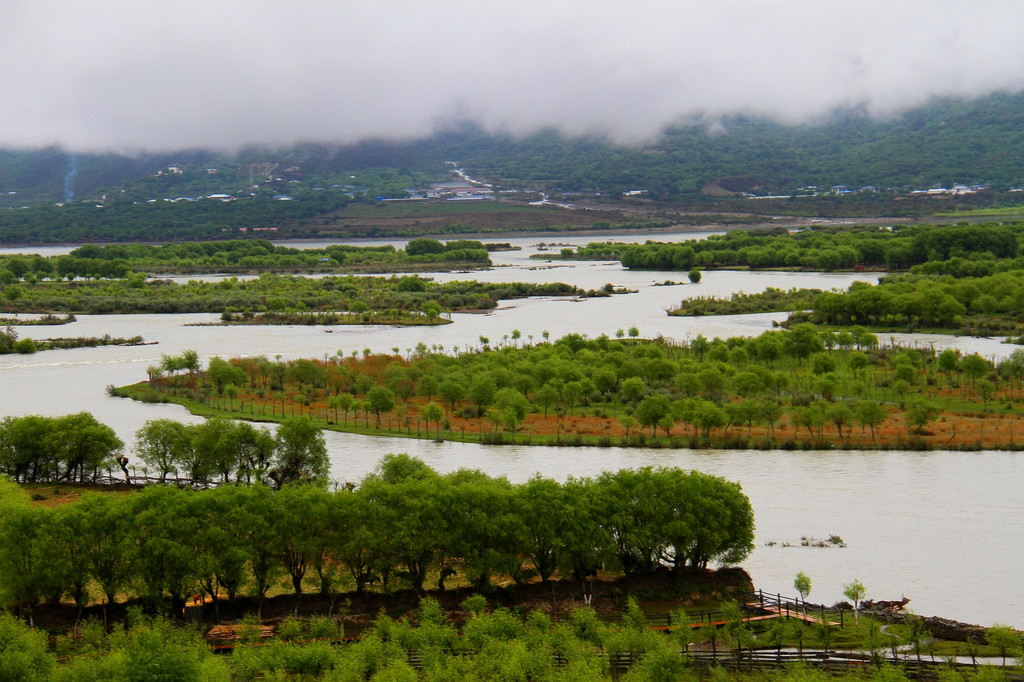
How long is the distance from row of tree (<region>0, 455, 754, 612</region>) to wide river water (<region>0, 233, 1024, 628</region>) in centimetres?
242

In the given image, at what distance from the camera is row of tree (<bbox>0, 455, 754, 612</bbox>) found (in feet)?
66.4

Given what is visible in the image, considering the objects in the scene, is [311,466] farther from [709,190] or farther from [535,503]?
[709,190]

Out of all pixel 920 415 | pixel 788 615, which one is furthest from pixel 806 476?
pixel 788 615

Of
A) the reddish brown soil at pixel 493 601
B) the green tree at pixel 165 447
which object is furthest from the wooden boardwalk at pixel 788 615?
the green tree at pixel 165 447

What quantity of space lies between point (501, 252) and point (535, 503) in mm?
110339

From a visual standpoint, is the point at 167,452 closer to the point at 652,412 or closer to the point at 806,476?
the point at 652,412

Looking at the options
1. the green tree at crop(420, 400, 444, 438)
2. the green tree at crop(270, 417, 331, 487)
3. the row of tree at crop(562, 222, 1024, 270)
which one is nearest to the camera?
the green tree at crop(270, 417, 331, 487)

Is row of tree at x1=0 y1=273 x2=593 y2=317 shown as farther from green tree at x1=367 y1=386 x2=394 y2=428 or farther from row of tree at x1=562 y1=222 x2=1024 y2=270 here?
green tree at x1=367 y1=386 x2=394 y2=428

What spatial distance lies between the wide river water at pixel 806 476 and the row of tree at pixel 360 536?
2421 millimetres

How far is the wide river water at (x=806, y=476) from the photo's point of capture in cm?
2239

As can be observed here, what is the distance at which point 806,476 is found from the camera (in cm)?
2984

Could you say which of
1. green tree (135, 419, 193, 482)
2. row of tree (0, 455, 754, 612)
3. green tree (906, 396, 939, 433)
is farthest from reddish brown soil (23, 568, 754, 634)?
green tree (906, 396, 939, 433)

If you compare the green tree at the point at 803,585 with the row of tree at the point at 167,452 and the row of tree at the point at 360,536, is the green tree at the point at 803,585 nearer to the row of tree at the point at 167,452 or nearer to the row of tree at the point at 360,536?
the row of tree at the point at 360,536

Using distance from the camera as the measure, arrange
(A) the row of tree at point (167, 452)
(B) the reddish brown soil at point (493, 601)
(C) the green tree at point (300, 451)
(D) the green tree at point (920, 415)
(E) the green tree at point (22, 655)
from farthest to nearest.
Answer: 1. (D) the green tree at point (920, 415)
2. (A) the row of tree at point (167, 452)
3. (C) the green tree at point (300, 451)
4. (B) the reddish brown soil at point (493, 601)
5. (E) the green tree at point (22, 655)
